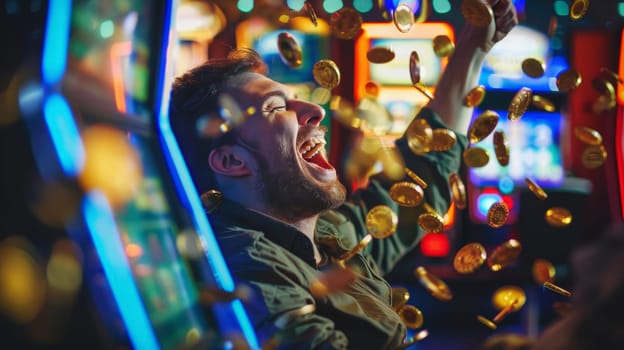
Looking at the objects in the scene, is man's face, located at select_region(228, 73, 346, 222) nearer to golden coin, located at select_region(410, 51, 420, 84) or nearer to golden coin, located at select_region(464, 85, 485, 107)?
golden coin, located at select_region(410, 51, 420, 84)

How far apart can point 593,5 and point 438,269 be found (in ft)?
7.04

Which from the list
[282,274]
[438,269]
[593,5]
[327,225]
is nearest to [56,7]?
[282,274]

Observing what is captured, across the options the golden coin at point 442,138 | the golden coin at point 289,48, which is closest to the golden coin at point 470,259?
the golden coin at point 442,138

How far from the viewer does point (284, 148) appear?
183 cm

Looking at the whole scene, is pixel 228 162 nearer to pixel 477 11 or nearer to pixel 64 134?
pixel 477 11

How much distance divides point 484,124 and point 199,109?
32.2 inches

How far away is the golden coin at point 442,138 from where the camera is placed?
2039mm

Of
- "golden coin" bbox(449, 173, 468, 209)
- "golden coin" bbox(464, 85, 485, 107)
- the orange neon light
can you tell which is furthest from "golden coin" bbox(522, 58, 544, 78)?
the orange neon light

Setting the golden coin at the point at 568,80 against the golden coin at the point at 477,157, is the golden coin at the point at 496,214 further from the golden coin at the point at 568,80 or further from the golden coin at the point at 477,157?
the golden coin at the point at 568,80

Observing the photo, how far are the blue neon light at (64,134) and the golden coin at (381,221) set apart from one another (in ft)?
3.71

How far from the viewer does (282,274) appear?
154cm

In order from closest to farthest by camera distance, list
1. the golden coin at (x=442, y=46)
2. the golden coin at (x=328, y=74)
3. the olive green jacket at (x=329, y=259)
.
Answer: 1. the olive green jacket at (x=329, y=259)
2. the golden coin at (x=328, y=74)
3. the golden coin at (x=442, y=46)

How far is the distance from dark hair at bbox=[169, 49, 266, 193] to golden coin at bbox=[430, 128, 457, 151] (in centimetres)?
58

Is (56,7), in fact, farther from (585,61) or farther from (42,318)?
(585,61)
